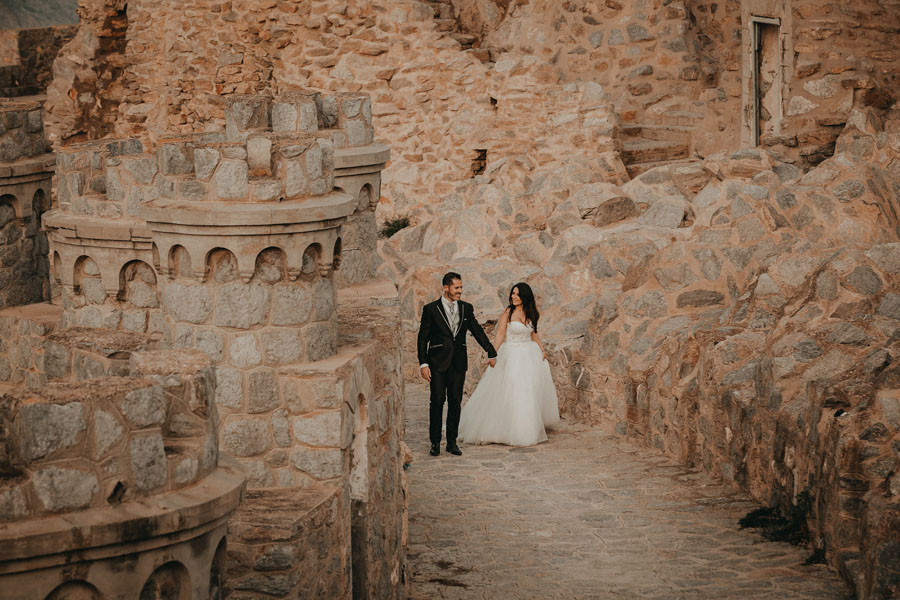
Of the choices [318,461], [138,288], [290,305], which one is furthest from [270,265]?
[138,288]

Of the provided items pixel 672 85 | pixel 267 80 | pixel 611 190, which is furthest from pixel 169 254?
pixel 267 80

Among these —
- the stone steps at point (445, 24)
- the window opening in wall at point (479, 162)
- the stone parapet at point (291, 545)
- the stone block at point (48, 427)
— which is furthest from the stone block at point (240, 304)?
the stone steps at point (445, 24)

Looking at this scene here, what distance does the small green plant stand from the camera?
752 inches

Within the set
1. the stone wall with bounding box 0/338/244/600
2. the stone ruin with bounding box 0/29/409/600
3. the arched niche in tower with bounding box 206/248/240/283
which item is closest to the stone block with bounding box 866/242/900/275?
the stone ruin with bounding box 0/29/409/600

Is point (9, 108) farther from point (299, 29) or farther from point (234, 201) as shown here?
point (299, 29)

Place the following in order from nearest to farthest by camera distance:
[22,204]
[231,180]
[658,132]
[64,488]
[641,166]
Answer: [64,488] → [231,180] → [22,204] → [641,166] → [658,132]

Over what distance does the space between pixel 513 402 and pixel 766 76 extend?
6642mm

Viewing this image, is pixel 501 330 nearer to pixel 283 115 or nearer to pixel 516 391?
pixel 516 391

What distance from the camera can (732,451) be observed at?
463 inches

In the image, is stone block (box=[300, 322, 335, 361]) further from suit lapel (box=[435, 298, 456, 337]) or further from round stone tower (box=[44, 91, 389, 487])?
suit lapel (box=[435, 298, 456, 337])

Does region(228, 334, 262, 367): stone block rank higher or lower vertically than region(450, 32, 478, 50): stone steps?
lower

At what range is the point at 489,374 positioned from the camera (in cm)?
1402

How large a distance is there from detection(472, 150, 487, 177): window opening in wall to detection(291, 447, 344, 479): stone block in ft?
37.1

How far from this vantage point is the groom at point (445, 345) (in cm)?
1308
